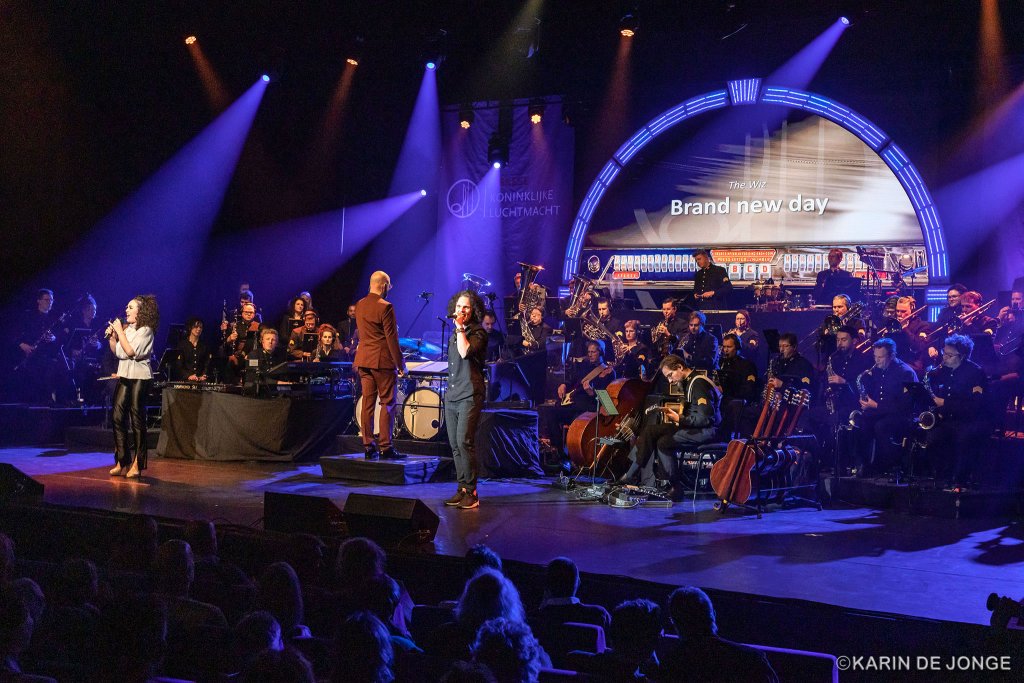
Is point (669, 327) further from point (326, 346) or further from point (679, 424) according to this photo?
point (326, 346)

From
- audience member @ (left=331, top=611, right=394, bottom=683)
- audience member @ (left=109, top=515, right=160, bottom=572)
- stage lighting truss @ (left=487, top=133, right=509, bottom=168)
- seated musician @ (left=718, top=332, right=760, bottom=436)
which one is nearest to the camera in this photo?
audience member @ (left=331, top=611, right=394, bottom=683)

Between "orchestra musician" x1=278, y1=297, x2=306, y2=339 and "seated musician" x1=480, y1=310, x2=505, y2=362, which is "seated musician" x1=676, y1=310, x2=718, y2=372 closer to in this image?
"seated musician" x1=480, y1=310, x2=505, y2=362

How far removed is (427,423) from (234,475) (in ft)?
8.00

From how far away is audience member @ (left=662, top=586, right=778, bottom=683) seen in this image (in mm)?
2926

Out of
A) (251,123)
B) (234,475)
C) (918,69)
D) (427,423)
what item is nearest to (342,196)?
(251,123)

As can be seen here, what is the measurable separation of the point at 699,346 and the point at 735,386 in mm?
940

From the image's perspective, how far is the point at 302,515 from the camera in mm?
5980

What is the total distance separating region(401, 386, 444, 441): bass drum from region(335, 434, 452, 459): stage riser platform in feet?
0.87

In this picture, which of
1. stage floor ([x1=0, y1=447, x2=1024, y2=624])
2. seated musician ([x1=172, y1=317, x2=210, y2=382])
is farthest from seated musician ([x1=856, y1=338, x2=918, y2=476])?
seated musician ([x1=172, y1=317, x2=210, y2=382])

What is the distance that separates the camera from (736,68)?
596 inches

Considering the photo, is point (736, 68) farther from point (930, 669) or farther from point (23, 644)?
point (23, 644)

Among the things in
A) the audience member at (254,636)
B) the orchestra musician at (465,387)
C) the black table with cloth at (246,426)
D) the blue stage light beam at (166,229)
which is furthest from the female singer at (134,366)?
the audience member at (254,636)

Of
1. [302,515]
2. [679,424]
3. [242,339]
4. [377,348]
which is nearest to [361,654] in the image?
[302,515]

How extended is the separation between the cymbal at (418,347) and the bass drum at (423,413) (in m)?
1.53
